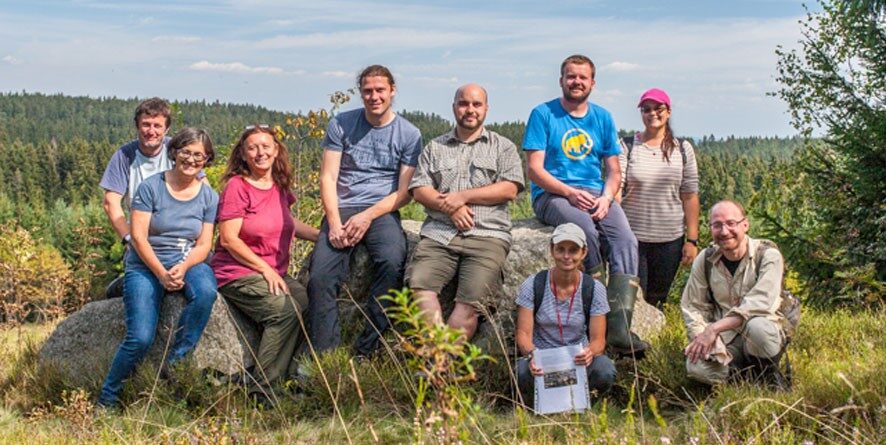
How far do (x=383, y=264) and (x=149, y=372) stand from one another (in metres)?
1.91

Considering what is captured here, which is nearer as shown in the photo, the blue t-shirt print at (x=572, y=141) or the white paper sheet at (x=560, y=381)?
the white paper sheet at (x=560, y=381)

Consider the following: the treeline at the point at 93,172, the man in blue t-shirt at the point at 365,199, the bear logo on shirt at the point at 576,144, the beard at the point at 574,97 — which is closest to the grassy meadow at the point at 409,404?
the man in blue t-shirt at the point at 365,199

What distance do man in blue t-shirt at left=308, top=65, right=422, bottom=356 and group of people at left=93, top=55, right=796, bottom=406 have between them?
1 centimetres

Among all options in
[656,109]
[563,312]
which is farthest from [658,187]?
[563,312]

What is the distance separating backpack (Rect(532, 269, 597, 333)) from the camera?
5.81m

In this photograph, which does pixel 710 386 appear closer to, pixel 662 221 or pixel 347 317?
pixel 662 221

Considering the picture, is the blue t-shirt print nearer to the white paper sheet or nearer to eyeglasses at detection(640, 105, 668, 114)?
eyeglasses at detection(640, 105, 668, 114)

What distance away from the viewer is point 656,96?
22.2 feet

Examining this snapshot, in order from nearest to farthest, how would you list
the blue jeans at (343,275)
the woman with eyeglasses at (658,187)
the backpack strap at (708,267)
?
the backpack strap at (708,267)
the blue jeans at (343,275)
the woman with eyeglasses at (658,187)

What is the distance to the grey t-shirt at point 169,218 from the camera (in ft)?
20.9

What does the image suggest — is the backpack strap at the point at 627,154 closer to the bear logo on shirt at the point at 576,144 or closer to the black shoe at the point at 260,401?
the bear logo on shirt at the point at 576,144

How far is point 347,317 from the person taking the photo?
23.7ft

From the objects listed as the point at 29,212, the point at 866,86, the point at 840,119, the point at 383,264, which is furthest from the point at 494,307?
the point at 29,212

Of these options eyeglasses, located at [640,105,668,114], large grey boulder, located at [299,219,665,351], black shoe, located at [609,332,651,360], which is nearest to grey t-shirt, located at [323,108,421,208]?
large grey boulder, located at [299,219,665,351]
